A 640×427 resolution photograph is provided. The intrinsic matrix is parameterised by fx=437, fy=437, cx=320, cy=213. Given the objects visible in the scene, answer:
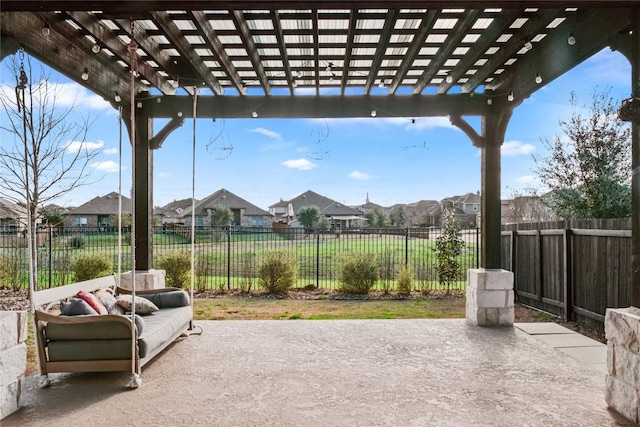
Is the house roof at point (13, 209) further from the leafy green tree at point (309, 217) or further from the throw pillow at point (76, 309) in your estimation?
the leafy green tree at point (309, 217)

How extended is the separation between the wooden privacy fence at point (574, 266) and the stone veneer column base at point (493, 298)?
1057mm

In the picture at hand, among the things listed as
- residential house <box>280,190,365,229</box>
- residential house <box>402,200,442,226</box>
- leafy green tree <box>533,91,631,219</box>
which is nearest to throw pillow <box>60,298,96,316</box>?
leafy green tree <box>533,91,631,219</box>

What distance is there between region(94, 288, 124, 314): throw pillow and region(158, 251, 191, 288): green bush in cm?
405

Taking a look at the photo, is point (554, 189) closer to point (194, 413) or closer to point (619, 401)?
point (619, 401)

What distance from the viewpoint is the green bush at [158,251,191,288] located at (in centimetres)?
855

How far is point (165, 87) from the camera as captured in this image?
5766mm

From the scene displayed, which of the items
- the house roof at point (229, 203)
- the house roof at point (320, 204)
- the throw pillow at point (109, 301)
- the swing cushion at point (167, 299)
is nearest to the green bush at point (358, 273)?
the swing cushion at point (167, 299)

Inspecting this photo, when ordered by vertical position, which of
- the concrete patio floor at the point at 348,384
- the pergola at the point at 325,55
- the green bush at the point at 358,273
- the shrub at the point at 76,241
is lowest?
the concrete patio floor at the point at 348,384

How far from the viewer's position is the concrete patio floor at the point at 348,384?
2900 mm

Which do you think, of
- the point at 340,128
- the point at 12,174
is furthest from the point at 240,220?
the point at 12,174

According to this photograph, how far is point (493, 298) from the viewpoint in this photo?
219 inches

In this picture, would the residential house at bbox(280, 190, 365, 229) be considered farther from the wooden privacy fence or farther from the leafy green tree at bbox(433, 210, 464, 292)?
the wooden privacy fence

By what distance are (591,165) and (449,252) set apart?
9.86ft

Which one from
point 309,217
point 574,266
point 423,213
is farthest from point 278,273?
point 423,213
